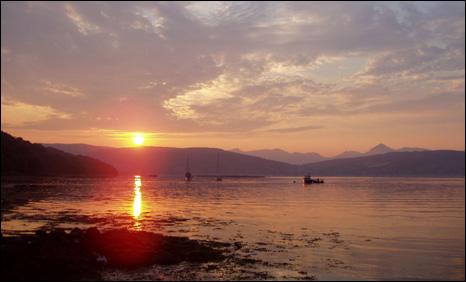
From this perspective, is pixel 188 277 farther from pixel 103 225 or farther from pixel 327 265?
pixel 103 225

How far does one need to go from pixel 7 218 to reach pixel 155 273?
99.7 feet

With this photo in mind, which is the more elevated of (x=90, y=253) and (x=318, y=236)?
(x=90, y=253)

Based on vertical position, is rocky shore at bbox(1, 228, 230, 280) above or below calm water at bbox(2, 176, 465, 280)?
above

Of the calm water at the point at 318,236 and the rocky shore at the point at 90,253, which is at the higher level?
the rocky shore at the point at 90,253

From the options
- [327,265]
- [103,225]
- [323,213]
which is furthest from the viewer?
[323,213]

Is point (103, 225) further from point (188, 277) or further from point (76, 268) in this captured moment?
point (188, 277)

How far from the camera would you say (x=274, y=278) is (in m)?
25.3

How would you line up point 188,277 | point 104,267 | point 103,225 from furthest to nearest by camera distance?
point 103,225 → point 104,267 → point 188,277

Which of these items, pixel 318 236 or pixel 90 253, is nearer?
pixel 90 253

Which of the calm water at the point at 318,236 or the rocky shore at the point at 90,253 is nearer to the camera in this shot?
the rocky shore at the point at 90,253

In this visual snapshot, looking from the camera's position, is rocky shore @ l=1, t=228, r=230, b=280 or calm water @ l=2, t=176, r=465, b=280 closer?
rocky shore @ l=1, t=228, r=230, b=280

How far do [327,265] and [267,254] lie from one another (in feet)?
16.3

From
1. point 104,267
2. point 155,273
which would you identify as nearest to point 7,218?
point 104,267

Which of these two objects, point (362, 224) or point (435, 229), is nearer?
point (435, 229)
